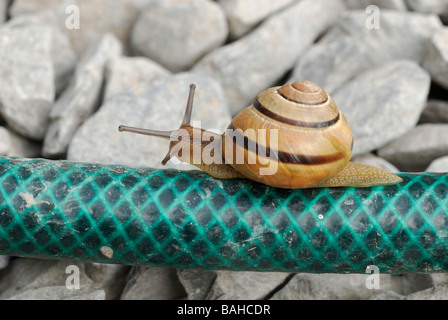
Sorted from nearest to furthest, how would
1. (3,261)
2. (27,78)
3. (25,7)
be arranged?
(3,261), (27,78), (25,7)

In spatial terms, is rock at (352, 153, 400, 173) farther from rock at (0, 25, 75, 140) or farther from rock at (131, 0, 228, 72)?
rock at (0, 25, 75, 140)

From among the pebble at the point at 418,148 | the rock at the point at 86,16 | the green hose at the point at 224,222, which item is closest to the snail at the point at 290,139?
the green hose at the point at 224,222

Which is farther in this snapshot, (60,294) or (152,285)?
(152,285)

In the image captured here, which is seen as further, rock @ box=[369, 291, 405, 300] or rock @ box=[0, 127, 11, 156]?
rock @ box=[0, 127, 11, 156]

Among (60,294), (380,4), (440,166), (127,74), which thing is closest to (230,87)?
(127,74)

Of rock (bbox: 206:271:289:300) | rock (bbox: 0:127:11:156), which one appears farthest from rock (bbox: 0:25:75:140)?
rock (bbox: 206:271:289:300)

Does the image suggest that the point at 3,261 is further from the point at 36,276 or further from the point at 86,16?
the point at 86,16
